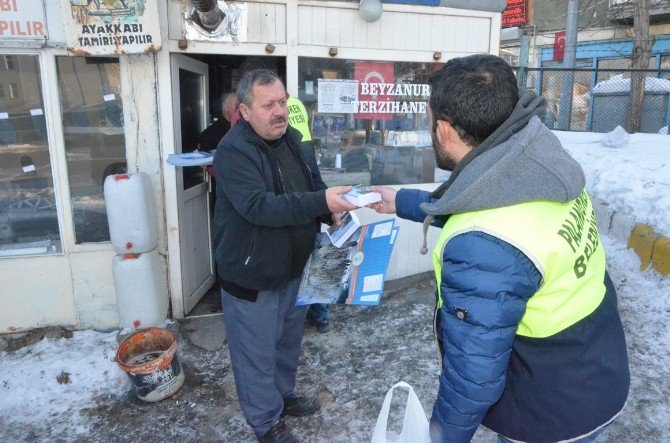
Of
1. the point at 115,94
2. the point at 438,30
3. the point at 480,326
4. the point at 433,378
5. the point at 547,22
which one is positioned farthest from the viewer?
the point at 547,22

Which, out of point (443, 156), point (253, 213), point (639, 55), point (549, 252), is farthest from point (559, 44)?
point (549, 252)

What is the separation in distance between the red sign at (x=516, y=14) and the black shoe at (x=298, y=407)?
42.8 feet

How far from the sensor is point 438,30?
4.64 metres

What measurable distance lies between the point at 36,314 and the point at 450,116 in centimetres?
393

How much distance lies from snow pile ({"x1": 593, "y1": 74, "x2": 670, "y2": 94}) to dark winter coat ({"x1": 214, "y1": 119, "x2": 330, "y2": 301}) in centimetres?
1178

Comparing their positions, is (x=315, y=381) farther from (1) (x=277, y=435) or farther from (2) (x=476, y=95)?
(2) (x=476, y=95)

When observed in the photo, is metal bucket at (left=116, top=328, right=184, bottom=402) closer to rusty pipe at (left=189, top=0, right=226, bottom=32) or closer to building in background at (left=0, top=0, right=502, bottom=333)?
building in background at (left=0, top=0, right=502, bottom=333)

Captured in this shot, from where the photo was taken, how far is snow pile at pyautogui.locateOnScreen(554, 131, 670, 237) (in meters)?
5.22

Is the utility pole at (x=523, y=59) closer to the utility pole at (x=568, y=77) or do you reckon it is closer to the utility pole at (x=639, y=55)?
the utility pole at (x=568, y=77)

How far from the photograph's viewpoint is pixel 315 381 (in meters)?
3.39

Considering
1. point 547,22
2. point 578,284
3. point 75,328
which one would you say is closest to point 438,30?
point 578,284

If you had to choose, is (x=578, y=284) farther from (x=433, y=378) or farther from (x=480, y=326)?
(x=433, y=378)

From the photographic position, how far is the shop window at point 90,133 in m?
3.75

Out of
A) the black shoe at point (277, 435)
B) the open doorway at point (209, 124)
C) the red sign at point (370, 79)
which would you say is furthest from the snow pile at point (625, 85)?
the black shoe at point (277, 435)
